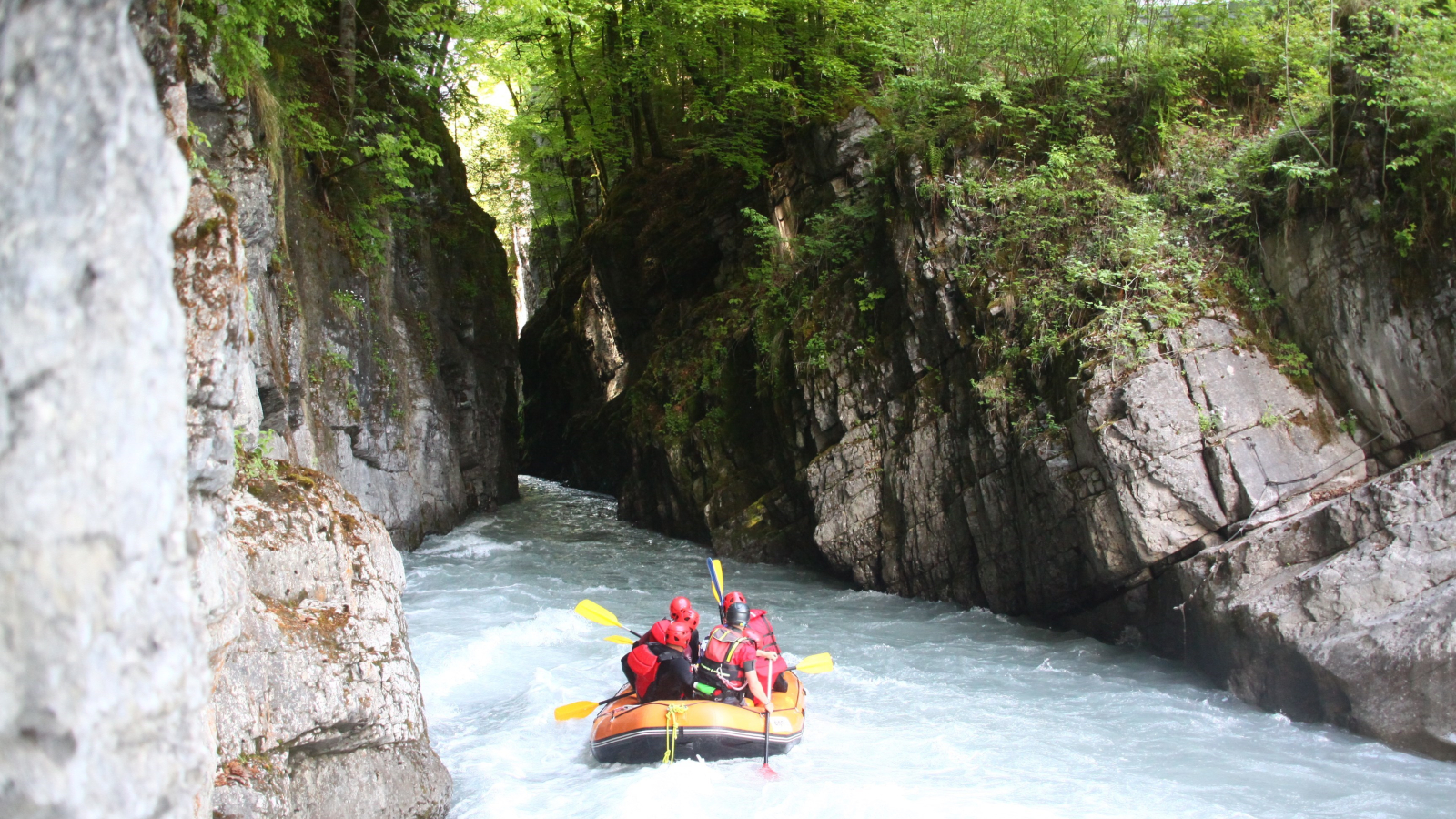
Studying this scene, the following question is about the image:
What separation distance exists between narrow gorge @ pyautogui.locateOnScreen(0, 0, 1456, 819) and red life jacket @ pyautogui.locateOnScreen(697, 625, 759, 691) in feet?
2.40

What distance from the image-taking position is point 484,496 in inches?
697

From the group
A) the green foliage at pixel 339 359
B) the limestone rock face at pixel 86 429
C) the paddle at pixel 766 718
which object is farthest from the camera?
the green foliage at pixel 339 359

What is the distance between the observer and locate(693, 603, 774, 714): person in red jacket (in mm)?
7008

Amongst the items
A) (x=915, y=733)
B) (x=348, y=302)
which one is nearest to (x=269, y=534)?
(x=915, y=733)

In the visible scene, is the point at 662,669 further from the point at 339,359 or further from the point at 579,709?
the point at 339,359

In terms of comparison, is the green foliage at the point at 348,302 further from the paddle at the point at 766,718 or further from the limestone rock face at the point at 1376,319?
the limestone rock face at the point at 1376,319

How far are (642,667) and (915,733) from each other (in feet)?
7.39

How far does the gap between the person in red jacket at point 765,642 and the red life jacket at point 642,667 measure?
33.3 inches

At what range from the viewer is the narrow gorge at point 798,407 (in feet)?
7.01

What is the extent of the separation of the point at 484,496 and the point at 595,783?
39.1 feet

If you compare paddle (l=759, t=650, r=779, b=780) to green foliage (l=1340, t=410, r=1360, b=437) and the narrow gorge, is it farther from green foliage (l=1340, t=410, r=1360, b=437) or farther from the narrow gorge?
green foliage (l=1340, t=410, r=1360, b=437)

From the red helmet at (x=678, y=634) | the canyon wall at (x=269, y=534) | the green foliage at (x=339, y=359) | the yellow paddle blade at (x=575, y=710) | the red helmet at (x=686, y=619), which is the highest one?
the green foliage at (x=339, y=359)

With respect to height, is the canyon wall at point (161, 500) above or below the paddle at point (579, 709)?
above

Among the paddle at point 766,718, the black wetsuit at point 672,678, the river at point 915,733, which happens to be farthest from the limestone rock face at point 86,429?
the black wetsuit at point 672,678
